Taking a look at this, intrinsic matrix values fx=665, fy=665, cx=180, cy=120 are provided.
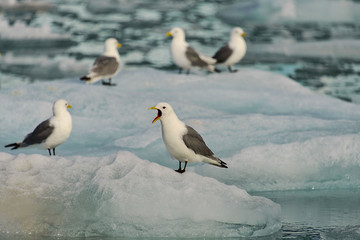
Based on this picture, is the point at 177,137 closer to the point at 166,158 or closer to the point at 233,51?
the point at 166,158

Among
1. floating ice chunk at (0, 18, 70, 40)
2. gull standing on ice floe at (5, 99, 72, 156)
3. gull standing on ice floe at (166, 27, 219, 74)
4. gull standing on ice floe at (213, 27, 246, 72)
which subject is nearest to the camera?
gull standing on ice floe at (5, 99, 72, 156)

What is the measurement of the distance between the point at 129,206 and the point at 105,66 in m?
4.25

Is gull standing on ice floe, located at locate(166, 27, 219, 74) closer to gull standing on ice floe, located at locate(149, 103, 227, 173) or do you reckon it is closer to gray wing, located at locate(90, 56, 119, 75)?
gray wing, located at locate(90, 56, 119, 75)

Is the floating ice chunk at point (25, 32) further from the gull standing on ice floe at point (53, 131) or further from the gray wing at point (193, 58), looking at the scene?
the gull standing on ice floe at point (53, 131)

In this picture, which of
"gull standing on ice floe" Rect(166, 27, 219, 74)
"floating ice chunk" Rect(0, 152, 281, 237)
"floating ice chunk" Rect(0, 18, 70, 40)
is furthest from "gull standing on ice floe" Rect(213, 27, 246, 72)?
"floating ice chunk" Rect(0, 18, 70, 40)

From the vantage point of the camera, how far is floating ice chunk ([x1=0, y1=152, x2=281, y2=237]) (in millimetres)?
3885

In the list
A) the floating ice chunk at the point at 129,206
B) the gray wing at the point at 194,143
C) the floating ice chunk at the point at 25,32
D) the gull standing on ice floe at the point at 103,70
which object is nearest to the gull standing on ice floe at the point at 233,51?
the gull standing on ice floe at the point at 103,70

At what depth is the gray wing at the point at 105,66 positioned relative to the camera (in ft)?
25.9

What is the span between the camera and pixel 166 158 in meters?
5.47

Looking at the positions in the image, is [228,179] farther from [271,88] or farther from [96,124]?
[271,88]

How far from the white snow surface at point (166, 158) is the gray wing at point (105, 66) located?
0.79 ft

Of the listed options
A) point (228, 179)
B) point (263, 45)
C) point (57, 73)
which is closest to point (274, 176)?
point (228, 179)

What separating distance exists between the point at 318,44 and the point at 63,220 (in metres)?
11.2

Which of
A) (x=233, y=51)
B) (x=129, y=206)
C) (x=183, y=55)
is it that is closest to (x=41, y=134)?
(x=129, y=206)
